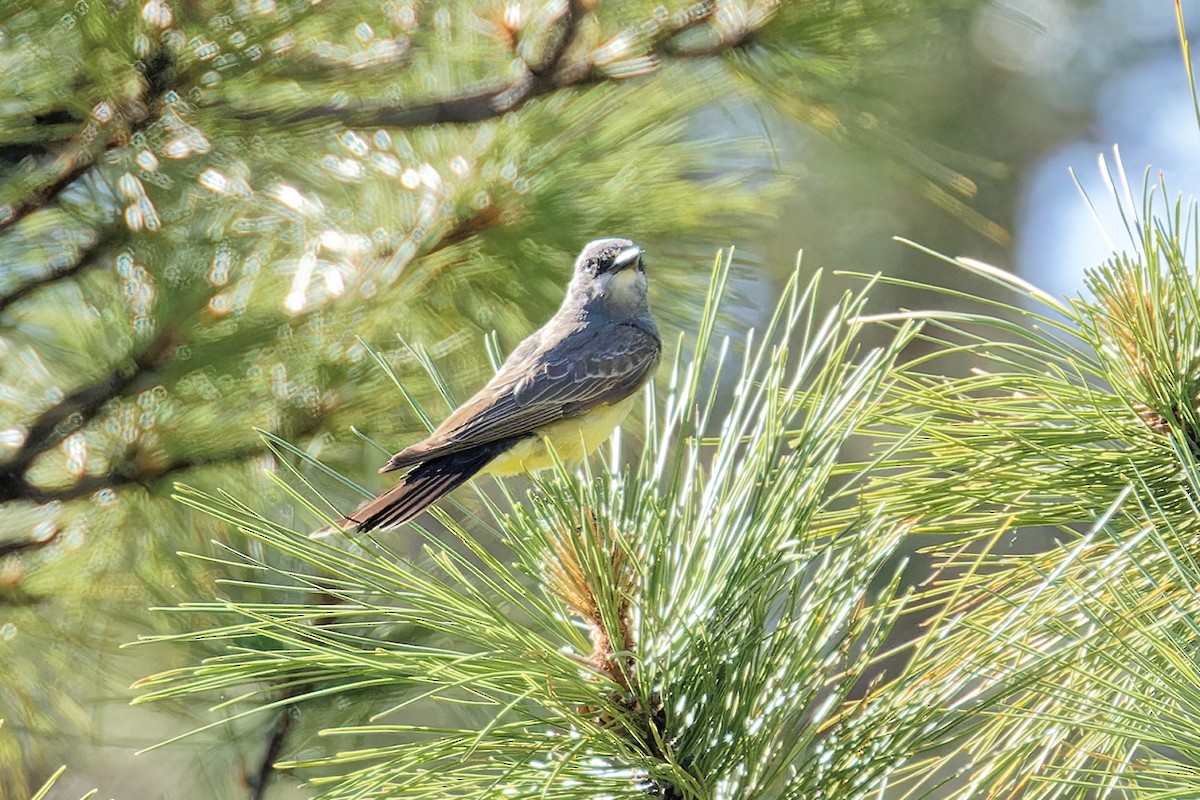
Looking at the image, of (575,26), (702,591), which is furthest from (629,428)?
(702,591)

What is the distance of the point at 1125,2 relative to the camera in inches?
258

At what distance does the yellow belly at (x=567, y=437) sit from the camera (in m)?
1.95

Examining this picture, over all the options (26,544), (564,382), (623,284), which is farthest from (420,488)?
(623,284)

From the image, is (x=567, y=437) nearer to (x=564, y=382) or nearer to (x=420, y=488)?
(x=564, y=382)

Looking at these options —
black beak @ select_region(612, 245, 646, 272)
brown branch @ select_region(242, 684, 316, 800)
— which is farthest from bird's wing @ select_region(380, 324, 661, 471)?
brown branch @ select_region(242, 684, 316, 800)

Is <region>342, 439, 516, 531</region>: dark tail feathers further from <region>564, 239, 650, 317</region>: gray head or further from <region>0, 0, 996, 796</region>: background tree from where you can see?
<region>564, 239, 650, 317</region>: gray head

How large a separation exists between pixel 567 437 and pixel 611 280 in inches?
12.1

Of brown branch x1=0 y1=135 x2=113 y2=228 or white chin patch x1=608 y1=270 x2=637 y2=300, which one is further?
white chin patch x1=608 y1=270 x2=637 y2=300

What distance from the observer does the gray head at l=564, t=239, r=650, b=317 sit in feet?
6.63

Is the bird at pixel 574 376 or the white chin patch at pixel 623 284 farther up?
the white chin patch at pixel 623 284

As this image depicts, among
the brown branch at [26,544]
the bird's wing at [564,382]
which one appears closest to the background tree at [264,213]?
the brown branch at [26,544]

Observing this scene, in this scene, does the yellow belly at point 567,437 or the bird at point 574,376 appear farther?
the yellow belly at point 567,437

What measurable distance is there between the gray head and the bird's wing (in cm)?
5

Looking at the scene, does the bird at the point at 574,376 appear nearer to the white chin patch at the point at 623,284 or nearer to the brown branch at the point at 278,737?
the white chin patch at the point at 623,284
